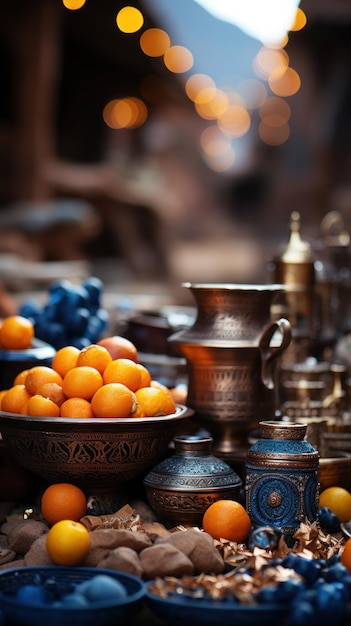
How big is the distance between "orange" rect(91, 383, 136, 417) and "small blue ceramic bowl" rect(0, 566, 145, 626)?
510mm

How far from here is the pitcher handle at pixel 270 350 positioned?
113 inches

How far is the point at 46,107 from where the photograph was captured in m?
9.84

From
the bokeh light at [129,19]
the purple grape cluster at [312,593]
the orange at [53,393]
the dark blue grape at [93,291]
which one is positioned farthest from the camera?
the bokeh light at [129,19]

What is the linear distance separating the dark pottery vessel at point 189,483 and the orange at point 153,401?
10 centimetres

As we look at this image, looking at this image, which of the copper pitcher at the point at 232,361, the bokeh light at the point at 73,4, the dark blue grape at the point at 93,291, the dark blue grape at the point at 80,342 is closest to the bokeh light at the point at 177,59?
the bokeh light at the point at 73,4

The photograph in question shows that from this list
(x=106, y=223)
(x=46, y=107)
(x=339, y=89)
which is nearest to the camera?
(x=46, y=107)

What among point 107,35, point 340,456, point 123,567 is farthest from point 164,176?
point 123,567

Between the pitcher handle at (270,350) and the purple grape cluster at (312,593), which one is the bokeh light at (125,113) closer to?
the pitcher handle at (270,350)

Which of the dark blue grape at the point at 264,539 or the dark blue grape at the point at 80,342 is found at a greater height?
the dark blue grape at the point at 80,342

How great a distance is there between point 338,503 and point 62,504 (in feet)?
2.64

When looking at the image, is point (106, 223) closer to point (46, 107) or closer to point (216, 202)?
point (46, 107)

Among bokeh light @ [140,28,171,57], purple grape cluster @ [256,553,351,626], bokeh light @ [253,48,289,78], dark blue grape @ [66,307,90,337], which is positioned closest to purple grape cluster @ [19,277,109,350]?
dark blue grape @ [66,307,90,337]

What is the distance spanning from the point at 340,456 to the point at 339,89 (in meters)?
12.0

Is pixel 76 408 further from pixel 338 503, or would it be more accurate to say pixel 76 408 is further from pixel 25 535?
pixel 338 503
